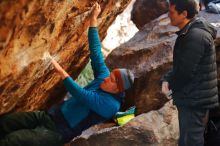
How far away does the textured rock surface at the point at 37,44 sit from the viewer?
3664 millimetres

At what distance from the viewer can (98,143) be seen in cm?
629

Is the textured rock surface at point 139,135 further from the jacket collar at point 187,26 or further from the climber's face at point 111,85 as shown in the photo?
the jacket collar at point 187,26

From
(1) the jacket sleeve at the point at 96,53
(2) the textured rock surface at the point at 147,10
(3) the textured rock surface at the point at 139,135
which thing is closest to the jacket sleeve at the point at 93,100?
(1) the jacket sleeve at the point at 96,53

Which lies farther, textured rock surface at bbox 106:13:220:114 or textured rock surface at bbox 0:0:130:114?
textured rock surface at bbox 106:13:220:114

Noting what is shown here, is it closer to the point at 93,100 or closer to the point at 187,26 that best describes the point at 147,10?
the point at 187,26

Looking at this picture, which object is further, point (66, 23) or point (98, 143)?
point (98, 143)

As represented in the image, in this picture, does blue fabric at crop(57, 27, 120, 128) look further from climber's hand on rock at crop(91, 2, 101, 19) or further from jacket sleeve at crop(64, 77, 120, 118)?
climber's hand on rock at crop(91, 2, 101, 19)

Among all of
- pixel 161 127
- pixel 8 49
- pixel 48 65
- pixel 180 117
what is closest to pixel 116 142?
pixel 161 127

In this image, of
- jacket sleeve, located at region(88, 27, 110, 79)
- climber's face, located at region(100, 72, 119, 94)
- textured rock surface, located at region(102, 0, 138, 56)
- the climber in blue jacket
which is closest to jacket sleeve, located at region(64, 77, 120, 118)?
the climber in blue jacket

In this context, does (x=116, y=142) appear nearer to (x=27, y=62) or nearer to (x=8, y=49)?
(x=27, y=62)

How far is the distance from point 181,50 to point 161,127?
2.03 m

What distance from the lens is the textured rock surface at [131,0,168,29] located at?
1096 cm

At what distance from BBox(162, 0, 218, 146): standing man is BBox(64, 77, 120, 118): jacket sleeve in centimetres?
89

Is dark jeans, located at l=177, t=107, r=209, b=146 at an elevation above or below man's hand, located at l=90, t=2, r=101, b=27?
below
